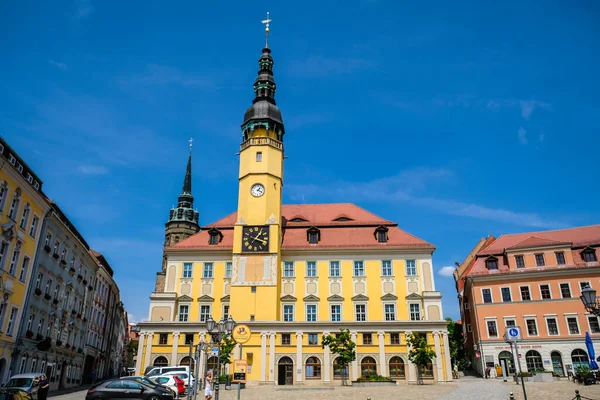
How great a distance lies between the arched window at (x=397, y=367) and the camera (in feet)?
159

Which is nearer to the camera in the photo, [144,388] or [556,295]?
[144,388]

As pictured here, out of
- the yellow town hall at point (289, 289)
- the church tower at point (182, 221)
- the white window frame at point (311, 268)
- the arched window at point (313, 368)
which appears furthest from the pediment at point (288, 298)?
the church tower at point (182, 221)

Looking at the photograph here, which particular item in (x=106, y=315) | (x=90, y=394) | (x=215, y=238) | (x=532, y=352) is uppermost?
(x=215, y=238)

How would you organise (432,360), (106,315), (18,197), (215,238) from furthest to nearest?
(106,315)
(215,238)
(432,360)
(18,197)

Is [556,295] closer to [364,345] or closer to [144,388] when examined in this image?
[364,345]

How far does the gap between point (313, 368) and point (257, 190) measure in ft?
67.8

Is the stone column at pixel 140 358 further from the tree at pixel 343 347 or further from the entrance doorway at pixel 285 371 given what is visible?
the tree at pixel 343 347

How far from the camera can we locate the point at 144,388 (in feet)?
77.4

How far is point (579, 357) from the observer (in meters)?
47.5

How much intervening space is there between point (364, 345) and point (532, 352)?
57.2 feet

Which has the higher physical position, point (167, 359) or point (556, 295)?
point (556, 295)

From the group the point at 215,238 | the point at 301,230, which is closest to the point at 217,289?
the point at 215,238

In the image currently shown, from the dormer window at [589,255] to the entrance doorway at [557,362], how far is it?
1051 cm

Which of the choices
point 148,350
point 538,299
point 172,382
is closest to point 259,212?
point 148,350
